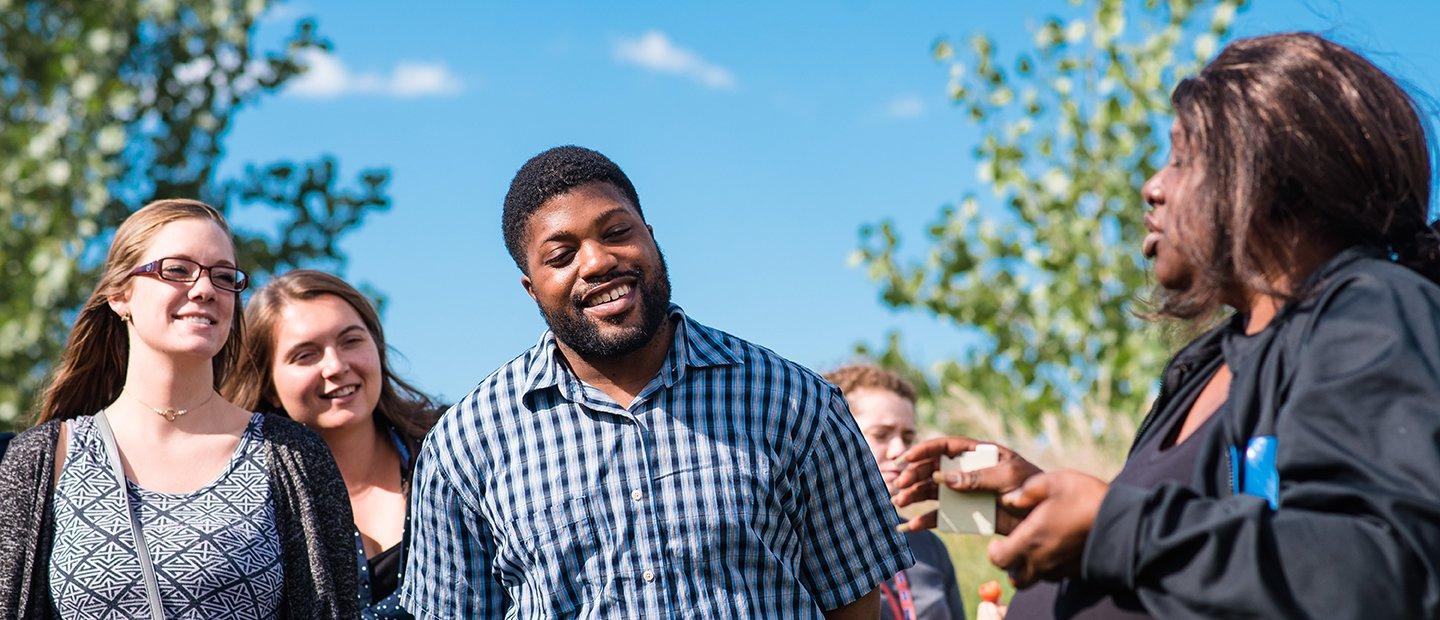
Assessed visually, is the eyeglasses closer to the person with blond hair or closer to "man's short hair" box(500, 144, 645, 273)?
"man's short hair" box(500, 144, 645, 273)

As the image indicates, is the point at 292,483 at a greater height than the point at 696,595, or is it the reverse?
the point at 292,483

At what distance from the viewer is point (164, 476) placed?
13.0 feet

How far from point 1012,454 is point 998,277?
790 cm

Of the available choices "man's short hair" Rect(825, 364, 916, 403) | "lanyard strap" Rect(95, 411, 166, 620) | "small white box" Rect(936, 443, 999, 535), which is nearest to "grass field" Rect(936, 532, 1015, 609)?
"man's short hair" Rect(825, 364, 916, 403)

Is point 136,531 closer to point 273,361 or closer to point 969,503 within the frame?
point 273,361

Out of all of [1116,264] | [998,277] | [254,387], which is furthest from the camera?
[998,277]

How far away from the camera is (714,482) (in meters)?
3.10

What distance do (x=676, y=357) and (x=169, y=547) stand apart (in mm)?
1514

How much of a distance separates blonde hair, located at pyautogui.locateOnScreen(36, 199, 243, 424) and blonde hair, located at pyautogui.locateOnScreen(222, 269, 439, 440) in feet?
1.09

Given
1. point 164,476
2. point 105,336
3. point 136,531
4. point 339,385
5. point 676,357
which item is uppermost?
point 105,336

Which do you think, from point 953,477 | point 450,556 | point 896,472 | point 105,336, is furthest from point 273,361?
point 953,477

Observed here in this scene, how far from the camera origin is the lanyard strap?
3.68 m

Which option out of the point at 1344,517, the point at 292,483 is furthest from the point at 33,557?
the point at 1344,517

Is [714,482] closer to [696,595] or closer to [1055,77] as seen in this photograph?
[696,595]
